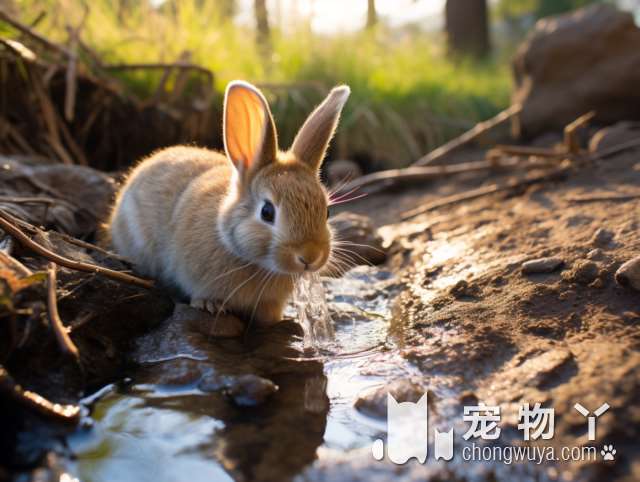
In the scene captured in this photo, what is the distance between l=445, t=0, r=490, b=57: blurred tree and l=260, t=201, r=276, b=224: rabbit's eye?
10793 mm

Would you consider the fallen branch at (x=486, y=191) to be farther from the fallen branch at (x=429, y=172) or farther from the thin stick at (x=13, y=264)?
the thin stick at (x=13, y=264)

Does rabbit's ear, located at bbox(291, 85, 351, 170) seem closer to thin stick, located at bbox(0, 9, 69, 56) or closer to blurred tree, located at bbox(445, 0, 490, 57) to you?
thin stick, located at bbox(0, 9, 69, 56)

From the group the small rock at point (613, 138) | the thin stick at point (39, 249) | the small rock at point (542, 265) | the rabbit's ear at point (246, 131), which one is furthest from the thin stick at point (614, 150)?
the thin stick at point (39, 249)

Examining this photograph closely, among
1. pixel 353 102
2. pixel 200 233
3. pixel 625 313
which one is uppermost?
pixel 353 102

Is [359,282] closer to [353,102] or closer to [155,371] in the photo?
[155,371]

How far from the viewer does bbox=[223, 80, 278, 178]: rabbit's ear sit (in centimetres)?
313

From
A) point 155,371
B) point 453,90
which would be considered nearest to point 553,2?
point 453,90

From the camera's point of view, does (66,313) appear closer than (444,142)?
Yes

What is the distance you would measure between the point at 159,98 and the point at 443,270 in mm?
3458

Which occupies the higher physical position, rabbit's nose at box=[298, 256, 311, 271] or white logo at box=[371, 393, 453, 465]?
rabbit's nose at box=[298, 256, 311, 271]

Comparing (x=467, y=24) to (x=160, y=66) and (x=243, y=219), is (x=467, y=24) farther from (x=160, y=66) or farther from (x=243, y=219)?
(x=243, y=219)

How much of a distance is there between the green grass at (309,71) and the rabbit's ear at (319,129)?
3236 millimetres

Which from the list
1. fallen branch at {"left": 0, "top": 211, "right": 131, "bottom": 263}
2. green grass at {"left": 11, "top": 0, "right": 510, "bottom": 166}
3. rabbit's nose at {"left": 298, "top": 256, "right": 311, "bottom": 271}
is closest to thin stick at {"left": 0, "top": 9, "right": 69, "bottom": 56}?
green grass at {"left": 11, "top": 0, "right": 510, "bottom": 166}

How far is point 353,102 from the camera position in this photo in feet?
24.7
